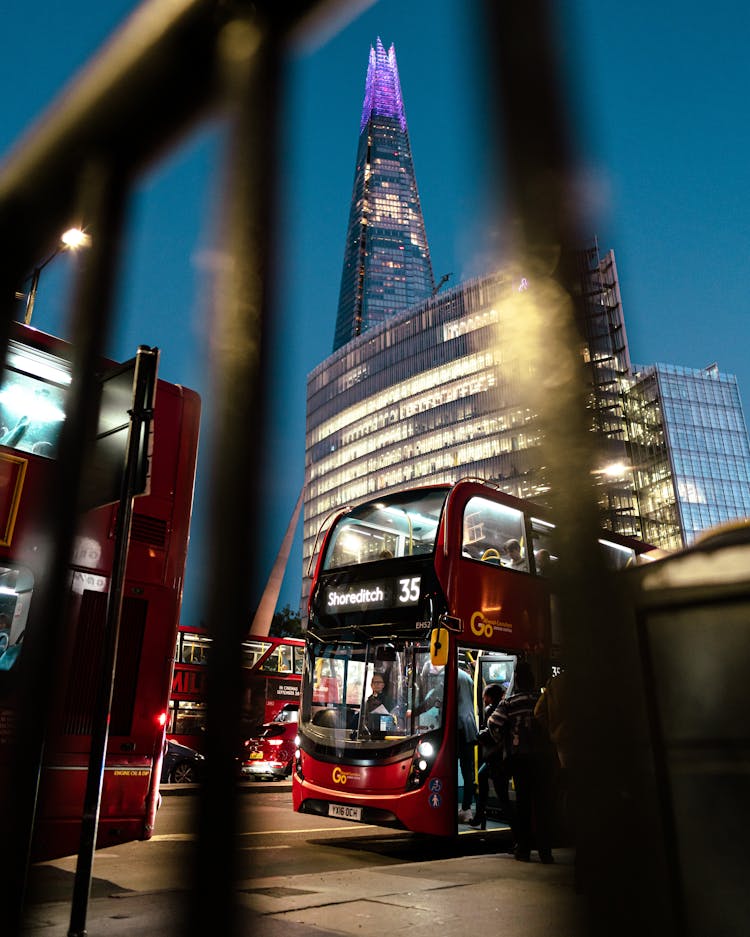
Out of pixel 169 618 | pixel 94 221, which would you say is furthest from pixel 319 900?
pixel 94 221

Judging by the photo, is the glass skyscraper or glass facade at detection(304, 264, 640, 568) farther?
the glass skyscraper

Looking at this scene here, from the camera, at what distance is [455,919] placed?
4145 mm

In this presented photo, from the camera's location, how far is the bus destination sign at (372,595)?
7.72 metres

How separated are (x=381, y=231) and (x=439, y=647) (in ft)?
532

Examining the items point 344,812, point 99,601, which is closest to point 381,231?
point 344,812

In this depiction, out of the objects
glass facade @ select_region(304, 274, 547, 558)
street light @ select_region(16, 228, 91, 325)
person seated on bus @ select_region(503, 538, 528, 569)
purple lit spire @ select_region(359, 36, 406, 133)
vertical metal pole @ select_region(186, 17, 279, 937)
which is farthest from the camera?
purple lit spire @ select_region(359, 36, 406, 133)

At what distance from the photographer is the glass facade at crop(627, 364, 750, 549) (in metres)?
57.3

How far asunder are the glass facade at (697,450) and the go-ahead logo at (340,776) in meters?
52.7

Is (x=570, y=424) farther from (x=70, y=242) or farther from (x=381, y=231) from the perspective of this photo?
(x=381, y=231)

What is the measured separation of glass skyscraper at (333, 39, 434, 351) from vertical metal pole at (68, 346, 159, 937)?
6056 inches

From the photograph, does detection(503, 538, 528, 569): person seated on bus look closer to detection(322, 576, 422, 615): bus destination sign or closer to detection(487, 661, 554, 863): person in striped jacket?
detection(322, 576, 422, 615): bus destination sign

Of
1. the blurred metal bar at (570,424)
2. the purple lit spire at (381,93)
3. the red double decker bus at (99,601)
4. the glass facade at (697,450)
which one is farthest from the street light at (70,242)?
the purple lit spire at (381,93)

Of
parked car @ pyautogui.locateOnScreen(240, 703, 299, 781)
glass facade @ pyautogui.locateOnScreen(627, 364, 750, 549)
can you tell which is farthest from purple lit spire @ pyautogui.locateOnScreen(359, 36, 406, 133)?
parked car @ pyautogui.locateOnScreen(240, 703, 299, 781)

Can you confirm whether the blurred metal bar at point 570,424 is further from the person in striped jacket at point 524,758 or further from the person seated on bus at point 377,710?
the person seated on bus at point 377,710
